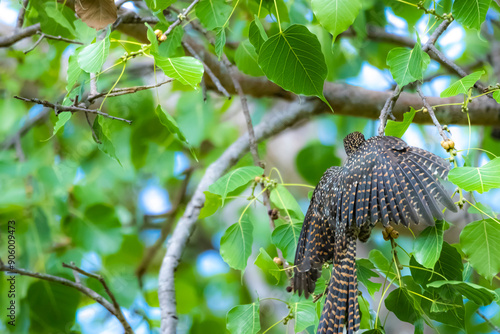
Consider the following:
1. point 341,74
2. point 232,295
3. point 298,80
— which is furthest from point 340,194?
point 232,295

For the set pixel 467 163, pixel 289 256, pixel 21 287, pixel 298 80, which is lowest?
pixel 21 287

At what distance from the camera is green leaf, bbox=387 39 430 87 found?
1.58 m

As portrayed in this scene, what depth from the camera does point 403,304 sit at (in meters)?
1.68

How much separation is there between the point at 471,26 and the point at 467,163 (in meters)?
0.45

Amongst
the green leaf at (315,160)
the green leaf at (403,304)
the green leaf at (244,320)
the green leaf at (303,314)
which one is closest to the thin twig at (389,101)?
the green leaf at (403,304)

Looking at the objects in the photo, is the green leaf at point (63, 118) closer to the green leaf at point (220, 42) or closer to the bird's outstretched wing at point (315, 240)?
the green leaf at point (220, 42)

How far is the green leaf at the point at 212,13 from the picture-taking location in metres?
1.94

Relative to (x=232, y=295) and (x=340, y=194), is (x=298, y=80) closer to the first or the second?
(x=340, y=194)

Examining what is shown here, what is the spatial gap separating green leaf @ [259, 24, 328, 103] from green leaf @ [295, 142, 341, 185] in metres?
1.51

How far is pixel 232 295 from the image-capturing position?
438 cm

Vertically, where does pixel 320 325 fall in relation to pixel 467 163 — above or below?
below

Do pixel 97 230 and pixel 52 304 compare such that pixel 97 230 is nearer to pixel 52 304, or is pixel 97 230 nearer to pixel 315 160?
pixel 52 304

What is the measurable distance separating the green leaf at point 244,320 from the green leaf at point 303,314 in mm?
128

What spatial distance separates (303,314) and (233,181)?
0.50 meters
